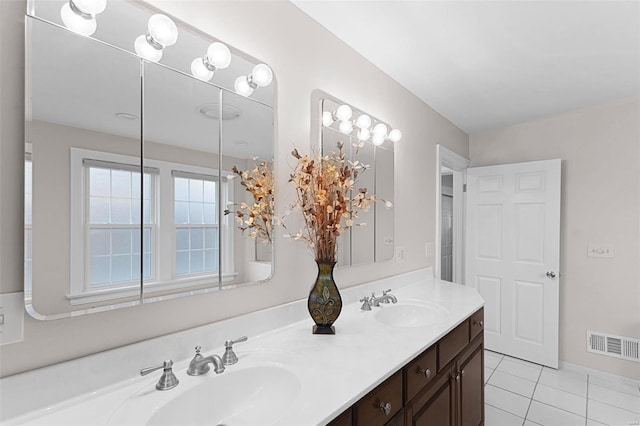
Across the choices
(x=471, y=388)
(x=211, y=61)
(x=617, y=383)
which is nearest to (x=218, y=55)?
(x=211, y=61)

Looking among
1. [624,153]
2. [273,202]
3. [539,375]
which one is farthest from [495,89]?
[539,375]

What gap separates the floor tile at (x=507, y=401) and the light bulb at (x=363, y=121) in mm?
2224

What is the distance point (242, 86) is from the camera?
4.53 ft

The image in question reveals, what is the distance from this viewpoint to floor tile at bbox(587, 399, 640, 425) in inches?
91.3

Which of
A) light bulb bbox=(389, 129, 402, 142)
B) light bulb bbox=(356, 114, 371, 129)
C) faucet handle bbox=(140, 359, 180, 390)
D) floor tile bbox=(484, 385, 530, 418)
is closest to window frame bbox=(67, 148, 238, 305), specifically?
faucet handle bbox=(140, 359, 180, 390)

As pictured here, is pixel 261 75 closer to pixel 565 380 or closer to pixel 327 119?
pixel 327 119

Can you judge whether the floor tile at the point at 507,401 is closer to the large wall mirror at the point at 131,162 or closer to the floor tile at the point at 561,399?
the floor tile at the point at 561,399

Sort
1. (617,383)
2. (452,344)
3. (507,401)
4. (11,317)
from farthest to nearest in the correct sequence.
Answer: (617,383)
(507,401)
(452,344)
(11,317)

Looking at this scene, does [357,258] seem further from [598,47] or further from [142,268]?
[598,47]

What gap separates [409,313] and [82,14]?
191cm

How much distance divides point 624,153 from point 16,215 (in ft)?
12.7

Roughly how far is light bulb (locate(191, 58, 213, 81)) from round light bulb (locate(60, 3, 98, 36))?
0.31 metres

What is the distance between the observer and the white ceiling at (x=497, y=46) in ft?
5.42

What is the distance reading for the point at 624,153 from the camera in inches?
113
